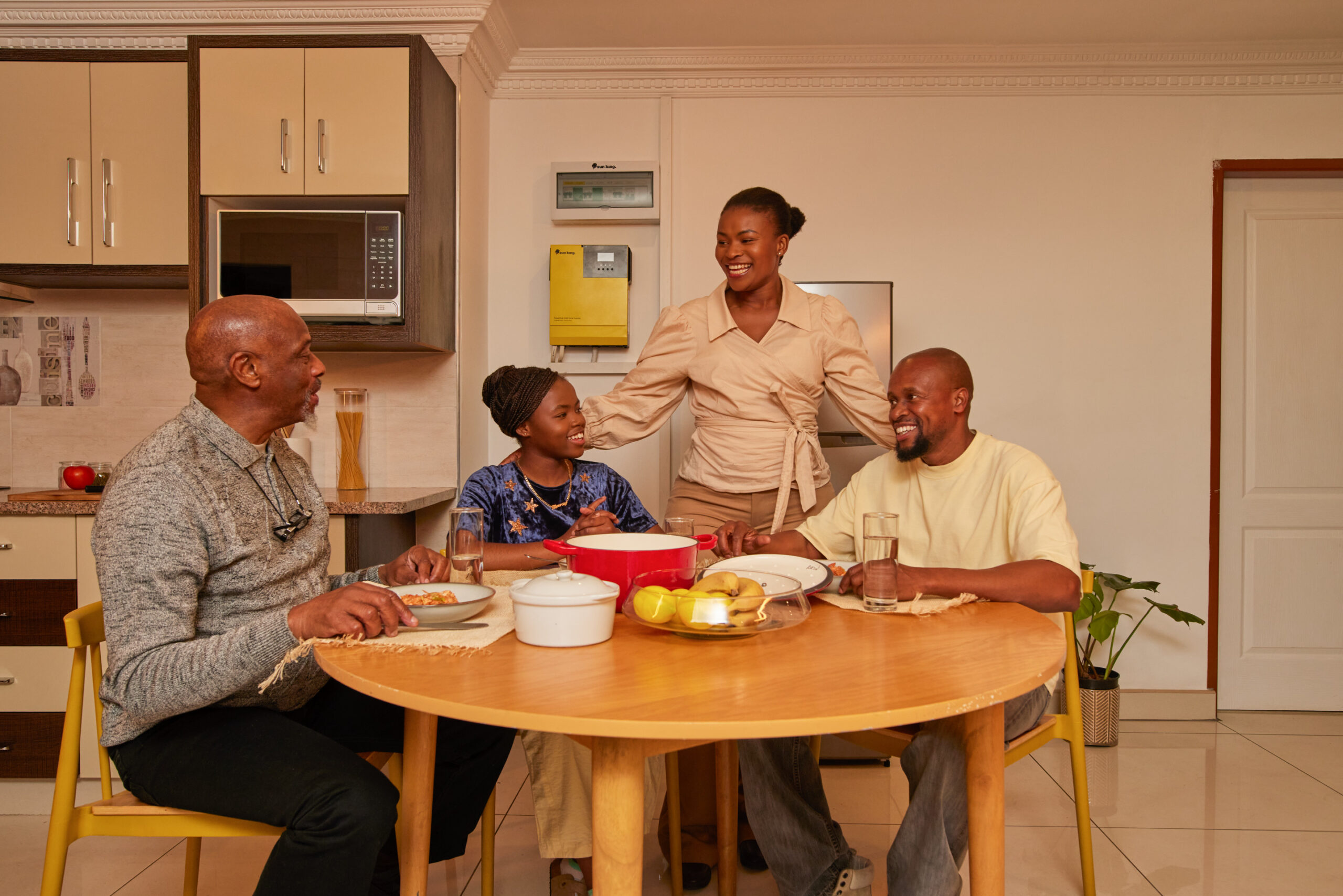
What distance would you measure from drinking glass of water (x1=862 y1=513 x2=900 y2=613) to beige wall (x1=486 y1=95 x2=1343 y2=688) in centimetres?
223

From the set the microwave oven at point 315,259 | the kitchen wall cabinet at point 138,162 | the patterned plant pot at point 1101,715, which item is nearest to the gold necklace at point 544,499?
the microwave oven at point 315,259

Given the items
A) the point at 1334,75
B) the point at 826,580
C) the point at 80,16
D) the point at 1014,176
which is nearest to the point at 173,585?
the point at 826,580

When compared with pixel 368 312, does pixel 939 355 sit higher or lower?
lower

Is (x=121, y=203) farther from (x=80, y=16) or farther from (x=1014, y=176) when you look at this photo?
(x=1014, y=176)

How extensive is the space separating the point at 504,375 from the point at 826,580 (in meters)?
1.15

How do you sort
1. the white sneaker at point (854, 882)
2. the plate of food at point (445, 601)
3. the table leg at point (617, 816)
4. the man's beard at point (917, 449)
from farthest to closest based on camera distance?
the man's beard at point (917, 449)
the white sneaker at point (854, 882)
the plate of food at point (445, 601)
the table leg at point (617, 816)

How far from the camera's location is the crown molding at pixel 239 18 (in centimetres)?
310

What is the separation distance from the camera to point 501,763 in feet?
5.78

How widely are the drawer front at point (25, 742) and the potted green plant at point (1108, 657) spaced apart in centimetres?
324

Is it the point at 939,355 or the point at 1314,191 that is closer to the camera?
the point at 939,355

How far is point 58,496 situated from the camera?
2742 mm

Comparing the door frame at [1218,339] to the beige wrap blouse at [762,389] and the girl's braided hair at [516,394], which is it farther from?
the girl's braided hair at [516,394]

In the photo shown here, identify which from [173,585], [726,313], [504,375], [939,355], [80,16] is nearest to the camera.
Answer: [173,585]

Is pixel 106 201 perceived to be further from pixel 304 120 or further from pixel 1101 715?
pixel 1101 715
